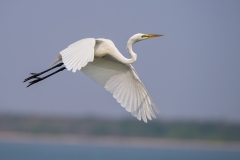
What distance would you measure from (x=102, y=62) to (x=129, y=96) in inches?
30.3

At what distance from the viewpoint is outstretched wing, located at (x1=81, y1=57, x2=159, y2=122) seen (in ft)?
32.6

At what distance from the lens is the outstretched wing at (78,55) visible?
27.0ft

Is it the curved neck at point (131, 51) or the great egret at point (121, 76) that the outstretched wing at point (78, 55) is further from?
the curved neck at point (131, 51)

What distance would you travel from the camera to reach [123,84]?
402 inches

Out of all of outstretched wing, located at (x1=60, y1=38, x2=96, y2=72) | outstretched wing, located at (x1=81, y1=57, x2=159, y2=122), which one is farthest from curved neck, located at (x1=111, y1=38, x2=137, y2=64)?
outstretched wing, located at (x1=60, y1=38, x2=96, y2=72)

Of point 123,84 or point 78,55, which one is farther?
point 123,84

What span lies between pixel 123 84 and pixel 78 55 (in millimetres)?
1892

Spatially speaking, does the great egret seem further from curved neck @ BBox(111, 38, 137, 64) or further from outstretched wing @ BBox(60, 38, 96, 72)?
outstretched wing @ BBox(60, 38, 96, 72)

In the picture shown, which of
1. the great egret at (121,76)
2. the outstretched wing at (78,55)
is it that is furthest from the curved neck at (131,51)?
the outstretched wing at (78,55)

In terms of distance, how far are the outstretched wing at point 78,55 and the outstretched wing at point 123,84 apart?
1.19 metres

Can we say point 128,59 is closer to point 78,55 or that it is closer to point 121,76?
point 121,76

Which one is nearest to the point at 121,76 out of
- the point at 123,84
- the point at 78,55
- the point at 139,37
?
the point at 123,84

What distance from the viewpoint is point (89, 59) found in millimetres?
8430

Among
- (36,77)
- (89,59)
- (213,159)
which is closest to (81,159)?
(213,159)
